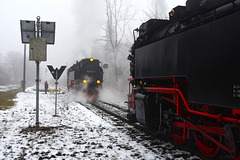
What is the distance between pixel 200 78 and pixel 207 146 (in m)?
1.58

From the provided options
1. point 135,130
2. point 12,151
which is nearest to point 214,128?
point 135,130

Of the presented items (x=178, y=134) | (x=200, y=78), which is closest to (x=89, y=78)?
(x=178, y=134)

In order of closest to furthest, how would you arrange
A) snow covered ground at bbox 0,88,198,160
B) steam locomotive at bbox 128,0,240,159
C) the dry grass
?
steam locomotive at bbox 128,0,240,159 → snow covered ground at bbox 0,88,198,160 → the dry grass

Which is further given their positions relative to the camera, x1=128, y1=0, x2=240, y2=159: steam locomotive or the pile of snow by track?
the pile of snow by track

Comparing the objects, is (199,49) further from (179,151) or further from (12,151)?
(12,151)

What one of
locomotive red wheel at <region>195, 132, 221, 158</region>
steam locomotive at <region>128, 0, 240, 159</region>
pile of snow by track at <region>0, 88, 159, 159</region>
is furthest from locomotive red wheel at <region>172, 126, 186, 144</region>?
pile of snow by track at <region>0, 88, 159, 159</region>

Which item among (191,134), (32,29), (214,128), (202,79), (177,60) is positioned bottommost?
(191,134)

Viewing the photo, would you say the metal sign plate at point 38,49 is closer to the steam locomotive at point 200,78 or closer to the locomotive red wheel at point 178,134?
the steam locomotive at point 200,78

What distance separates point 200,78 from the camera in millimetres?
3795

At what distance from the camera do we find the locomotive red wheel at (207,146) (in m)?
4.28

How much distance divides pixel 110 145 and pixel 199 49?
3.18 m

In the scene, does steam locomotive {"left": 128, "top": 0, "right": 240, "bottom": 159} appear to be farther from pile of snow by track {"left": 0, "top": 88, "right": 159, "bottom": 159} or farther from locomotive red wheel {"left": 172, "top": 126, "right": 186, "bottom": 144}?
pile of snow by track {"left": 0, "top": 88, "right": 159, "bottom": 159}

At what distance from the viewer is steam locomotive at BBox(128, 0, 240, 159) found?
3.21m

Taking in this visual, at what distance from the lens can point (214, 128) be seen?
4.00 meters
